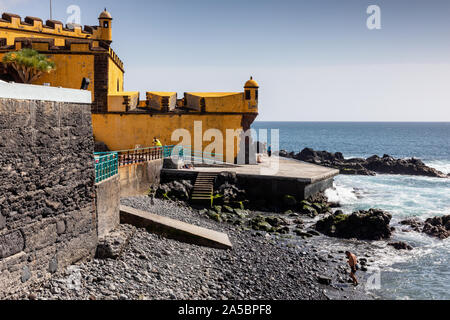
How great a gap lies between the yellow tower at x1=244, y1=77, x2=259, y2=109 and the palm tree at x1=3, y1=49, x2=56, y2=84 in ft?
35.2

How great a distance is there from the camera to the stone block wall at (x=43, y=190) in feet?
22.8

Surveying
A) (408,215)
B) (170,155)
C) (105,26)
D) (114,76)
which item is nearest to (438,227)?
(408,215)

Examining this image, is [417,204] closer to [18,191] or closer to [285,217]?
[285,217]

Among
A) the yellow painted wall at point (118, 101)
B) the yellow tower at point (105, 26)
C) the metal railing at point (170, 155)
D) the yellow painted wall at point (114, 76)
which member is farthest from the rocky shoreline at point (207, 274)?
the yellow tower at point (105, 26)

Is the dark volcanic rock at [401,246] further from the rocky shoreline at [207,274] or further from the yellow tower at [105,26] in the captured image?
the yellow tower at [105,26]

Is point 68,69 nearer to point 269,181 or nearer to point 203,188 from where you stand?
point 203,188

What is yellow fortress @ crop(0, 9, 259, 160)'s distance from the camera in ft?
68.6

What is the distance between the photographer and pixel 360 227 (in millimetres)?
16891

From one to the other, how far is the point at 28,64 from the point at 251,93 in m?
12.2

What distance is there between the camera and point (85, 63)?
828 inches

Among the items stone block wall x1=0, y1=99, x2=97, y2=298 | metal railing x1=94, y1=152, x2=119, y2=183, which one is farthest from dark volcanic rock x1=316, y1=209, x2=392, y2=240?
stone block wall x1=0, y1=99, x2=97, y2=298

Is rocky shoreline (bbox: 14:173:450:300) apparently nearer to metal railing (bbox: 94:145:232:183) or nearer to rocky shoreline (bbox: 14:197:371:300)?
rocky shoreline (bbox: 14:197:371:300)
